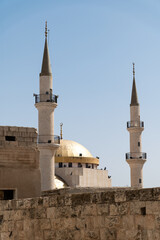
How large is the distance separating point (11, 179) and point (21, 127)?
3.80ft

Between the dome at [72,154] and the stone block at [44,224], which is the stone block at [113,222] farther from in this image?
the dome at [72,154]

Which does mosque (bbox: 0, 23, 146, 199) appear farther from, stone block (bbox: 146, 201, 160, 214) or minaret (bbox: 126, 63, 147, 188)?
stone block (bbox: 146, 201, 160, 214)

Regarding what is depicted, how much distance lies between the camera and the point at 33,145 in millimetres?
10797

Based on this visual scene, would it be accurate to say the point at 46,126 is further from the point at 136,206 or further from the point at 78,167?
the point at 136,206

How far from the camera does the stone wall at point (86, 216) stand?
5.00 metres

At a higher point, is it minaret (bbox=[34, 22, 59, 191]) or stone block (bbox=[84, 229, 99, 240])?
minaret (bbox=[34, 22, 59, 191])

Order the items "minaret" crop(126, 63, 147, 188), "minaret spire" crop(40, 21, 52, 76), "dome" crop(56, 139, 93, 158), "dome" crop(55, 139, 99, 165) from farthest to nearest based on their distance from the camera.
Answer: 1. "dome" crop(56, 139, 93, 158)
2. "dome" crop(55, 139, 99, 165)
3. "minaret" crop(126, 63, 147, 188)
4. "minaret spire" crop(40, 21, 52, 76)

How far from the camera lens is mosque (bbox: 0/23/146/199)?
1052 centimetres

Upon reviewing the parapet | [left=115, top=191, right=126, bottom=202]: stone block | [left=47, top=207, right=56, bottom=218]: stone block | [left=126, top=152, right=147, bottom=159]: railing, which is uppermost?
[left=126, top=152, right=147, bottom=159]: railing

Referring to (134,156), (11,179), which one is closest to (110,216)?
(11,179)

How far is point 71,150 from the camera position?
3422cm

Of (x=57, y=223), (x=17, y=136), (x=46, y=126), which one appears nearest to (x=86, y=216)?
(x=57, y=223)

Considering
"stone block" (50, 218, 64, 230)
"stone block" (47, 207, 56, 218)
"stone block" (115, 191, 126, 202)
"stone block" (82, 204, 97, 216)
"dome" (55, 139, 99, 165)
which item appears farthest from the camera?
"dome" (55, 139, 99, 165)

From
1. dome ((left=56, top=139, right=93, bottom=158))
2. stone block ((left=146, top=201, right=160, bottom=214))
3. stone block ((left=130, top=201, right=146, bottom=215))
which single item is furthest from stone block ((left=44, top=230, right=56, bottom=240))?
dome ((left=56, top=139, right=93, bottom=158))
